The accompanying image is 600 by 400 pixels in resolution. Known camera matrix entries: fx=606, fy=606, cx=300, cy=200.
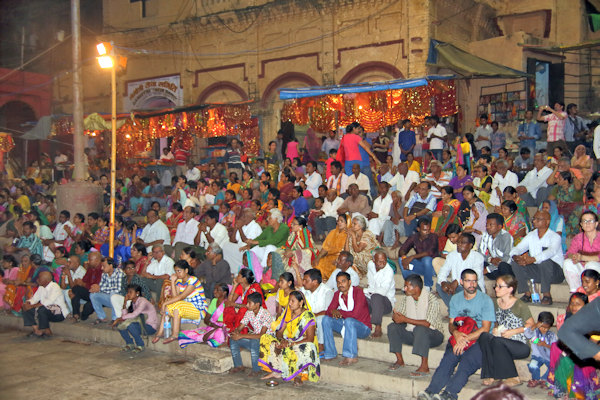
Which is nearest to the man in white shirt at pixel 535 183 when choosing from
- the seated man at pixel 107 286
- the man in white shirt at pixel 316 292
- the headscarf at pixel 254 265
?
the man in white shirt at pixel 316 292

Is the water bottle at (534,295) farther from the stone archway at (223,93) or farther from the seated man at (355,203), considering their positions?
the stone archway at (223,93)

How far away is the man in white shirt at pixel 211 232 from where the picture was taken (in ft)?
37.8

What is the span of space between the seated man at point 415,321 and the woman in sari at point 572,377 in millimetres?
1424

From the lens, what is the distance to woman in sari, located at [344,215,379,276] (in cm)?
919

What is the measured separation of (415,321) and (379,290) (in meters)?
1.10

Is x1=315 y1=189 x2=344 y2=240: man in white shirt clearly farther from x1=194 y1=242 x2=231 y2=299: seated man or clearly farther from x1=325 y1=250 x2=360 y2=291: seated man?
x1=325 y1=250 x2=360 y2=291: seated man

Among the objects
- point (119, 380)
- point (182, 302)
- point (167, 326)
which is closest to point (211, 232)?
point (182, 302)

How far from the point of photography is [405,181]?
1210cm

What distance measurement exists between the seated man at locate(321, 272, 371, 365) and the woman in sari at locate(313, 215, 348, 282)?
1450 millimetres

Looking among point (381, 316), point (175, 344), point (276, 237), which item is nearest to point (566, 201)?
point (381, 316)

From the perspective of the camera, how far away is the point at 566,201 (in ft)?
33.1

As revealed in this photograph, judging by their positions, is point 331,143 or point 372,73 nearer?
point 331,143

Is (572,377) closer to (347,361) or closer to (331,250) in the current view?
(347,361)

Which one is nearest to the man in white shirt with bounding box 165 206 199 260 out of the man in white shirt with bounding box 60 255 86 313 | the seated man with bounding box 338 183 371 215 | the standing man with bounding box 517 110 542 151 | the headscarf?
the man in white shirt with bounding box 60 255 86 313
